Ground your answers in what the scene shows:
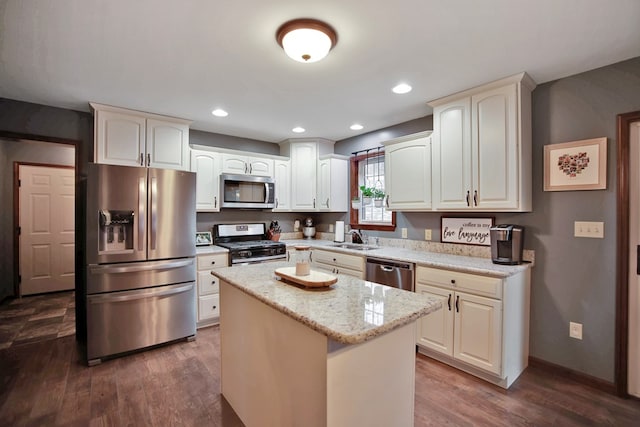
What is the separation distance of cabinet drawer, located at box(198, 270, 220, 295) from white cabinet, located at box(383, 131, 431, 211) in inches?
87.0

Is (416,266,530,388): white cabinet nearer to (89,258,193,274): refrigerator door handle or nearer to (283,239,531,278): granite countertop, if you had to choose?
(283,239,531,278): granite countertop

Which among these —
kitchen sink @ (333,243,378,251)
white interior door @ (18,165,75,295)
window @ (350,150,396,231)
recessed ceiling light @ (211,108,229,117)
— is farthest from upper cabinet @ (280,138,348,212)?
white interior door @ (18,165,75,295)

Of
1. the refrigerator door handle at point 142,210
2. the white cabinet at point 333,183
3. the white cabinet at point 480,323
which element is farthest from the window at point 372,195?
the refrigerator door handle at point 142,210

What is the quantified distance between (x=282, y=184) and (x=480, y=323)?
2.98 meters

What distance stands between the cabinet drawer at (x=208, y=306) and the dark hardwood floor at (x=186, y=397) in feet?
2.17

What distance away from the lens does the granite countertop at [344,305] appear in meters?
1.07

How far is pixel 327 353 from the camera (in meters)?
1.11

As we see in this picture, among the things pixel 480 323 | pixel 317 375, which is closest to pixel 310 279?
pixel 317 375

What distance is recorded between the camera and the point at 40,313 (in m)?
3.78

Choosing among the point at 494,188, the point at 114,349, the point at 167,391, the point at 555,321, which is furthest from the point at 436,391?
the point at 114,349

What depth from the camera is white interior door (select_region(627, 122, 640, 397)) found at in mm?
2068

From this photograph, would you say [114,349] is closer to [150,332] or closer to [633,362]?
[150,332]

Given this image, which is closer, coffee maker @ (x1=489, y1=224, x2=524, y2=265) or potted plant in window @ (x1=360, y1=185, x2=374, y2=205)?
coffee maker @ (x1=489, y1=224, x2=524, y2=265)

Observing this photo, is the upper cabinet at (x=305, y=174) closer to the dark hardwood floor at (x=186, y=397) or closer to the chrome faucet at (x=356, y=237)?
the chrome faucet at (x=356, y=237)
